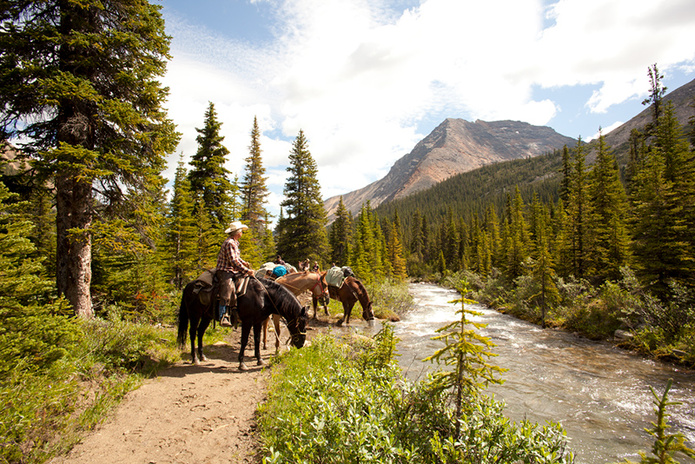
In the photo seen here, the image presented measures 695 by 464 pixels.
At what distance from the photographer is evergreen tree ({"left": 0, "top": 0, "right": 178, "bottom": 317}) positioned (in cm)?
691

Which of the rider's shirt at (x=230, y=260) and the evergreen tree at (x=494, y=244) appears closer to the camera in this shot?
the rider's shirt at (x=230, y=260)

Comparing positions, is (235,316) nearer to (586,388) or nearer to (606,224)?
(586,388)

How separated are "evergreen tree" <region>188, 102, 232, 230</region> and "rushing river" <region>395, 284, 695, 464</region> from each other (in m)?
13.9

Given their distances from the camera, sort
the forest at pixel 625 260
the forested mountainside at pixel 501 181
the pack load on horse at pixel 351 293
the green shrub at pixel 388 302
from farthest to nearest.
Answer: the forested mountainside at pixel 501 181 < the green shrub at pixel 388 302 < the pack load on horse at pixel 351 293 < the forest at pixel 625 260

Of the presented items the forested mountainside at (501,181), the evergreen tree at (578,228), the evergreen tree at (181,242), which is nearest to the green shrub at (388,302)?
the evergreen tree at (181,242)

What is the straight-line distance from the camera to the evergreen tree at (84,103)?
6910mm

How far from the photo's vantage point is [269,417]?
4816 mm

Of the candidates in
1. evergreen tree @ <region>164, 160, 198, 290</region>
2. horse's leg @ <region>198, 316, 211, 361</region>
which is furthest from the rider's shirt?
evergreen tree @ <region>164, 160, 198, 290</region>

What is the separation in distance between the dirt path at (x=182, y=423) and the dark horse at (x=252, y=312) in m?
0.92

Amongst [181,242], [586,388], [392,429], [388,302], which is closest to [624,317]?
[586,388]

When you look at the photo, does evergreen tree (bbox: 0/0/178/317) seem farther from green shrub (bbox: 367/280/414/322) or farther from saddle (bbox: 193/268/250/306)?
green shrub (bbox: 367/280/414/322)

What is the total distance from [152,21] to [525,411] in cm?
1435

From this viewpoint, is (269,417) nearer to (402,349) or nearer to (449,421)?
(449,421)

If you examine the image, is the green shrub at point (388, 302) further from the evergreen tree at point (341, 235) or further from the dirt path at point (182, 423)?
the evergreen tree at point (341, 235)
